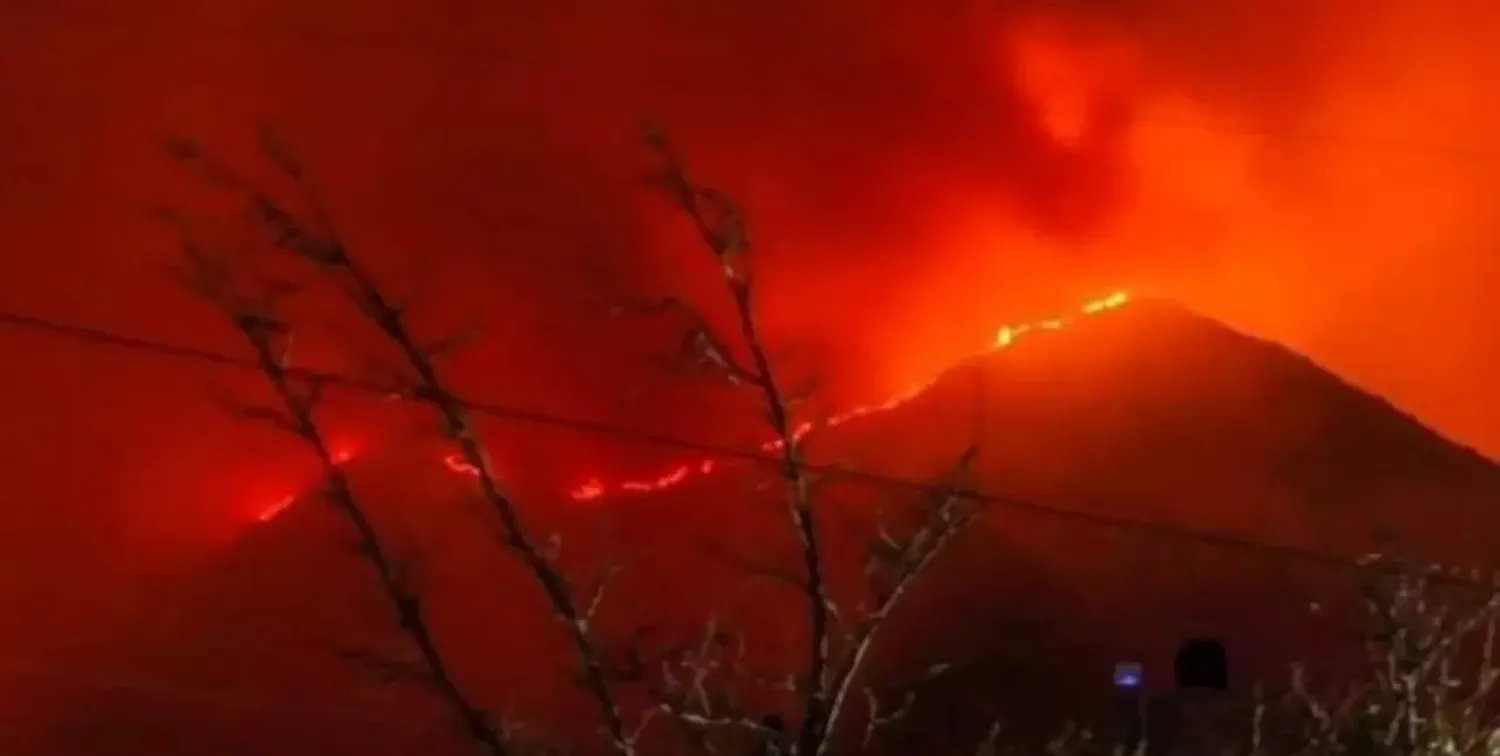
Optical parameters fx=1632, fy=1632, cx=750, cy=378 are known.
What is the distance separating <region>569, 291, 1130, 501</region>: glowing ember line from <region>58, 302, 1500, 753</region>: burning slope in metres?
0.18

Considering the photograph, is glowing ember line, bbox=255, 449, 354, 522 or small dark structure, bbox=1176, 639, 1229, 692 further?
glowing ember line, bbox=255, 449, 354, 522

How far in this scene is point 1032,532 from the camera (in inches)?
694

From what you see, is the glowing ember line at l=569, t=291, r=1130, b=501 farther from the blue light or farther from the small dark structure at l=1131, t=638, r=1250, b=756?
the small dark structure at l=1131, t=638, r=1250, b=756

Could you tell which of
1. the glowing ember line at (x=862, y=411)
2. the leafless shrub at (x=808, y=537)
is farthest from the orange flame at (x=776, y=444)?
the leafless shrub at (x=808, y=537)

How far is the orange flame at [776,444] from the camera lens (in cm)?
1427

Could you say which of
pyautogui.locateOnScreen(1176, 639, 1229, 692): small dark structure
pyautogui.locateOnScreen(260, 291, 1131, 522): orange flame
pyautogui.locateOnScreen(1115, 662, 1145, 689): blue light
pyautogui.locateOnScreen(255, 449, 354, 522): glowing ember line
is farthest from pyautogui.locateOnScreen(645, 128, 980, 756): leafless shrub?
pyautogui.locateOnScreen(255, 449, 354, 522): glowing ember line

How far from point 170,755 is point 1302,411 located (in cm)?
1163

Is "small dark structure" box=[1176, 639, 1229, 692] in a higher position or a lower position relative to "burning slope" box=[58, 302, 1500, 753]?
lower

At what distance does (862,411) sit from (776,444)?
1.38 metres

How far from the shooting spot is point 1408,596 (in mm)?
9680

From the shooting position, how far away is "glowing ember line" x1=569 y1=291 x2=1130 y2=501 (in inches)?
562

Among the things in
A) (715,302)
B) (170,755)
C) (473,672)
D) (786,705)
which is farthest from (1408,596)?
(170,755)

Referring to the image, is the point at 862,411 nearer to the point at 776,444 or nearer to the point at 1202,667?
the point at 776,444

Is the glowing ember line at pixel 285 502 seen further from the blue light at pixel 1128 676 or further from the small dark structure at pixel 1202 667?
the small dark structure at pixel 1202 667
